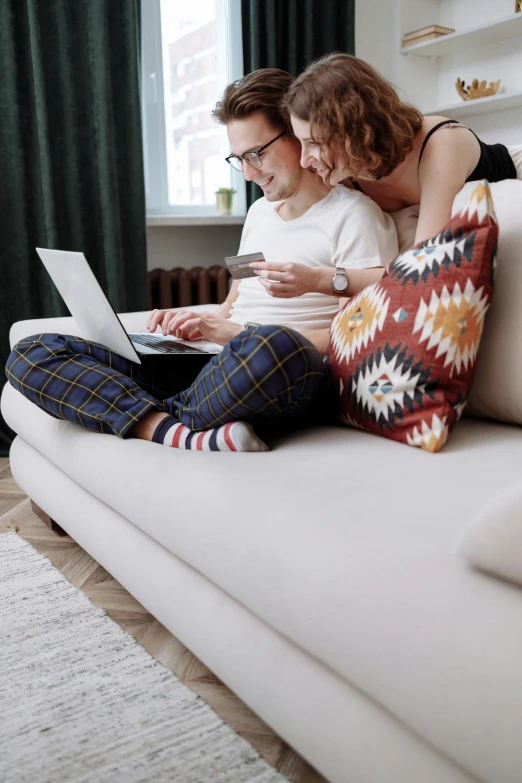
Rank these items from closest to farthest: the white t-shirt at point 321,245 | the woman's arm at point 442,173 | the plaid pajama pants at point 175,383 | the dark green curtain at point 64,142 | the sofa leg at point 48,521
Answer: the plaid pajama pants at point 175,383
the woman's arm at point 442,173
the white t-shirt at point 321,245
the sofa leg at point 48,521
the dark green curtain at point 64,142

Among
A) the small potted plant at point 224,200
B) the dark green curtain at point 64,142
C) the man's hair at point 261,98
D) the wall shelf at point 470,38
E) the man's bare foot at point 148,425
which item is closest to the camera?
the man's bare foot at point 148,425

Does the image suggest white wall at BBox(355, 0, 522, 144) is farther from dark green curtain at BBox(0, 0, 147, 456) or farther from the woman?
the woman

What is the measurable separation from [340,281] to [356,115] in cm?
34

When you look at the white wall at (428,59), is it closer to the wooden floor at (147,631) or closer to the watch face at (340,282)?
the watch face at (340,282)

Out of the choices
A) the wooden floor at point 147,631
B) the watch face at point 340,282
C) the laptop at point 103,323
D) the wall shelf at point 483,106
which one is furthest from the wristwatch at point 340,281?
the wall shelf at point 483,106

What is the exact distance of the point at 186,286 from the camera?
307 cm

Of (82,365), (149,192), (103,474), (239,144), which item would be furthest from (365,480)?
(149,192)

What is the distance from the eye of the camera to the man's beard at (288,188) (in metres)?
1.65

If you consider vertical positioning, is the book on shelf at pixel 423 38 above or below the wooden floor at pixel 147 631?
above

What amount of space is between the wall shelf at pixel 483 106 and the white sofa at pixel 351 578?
1988mm

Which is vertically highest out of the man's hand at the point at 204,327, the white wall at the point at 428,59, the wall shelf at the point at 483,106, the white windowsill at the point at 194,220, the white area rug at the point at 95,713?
the white wall at the point at 428,59

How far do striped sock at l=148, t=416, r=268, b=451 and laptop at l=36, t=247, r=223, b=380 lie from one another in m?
0.21

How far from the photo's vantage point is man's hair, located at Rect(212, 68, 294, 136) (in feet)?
5.37

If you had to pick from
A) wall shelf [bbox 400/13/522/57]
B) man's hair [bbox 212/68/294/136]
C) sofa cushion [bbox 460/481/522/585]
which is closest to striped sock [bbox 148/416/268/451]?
sofa cushion [bbox 460/481/522/585]
